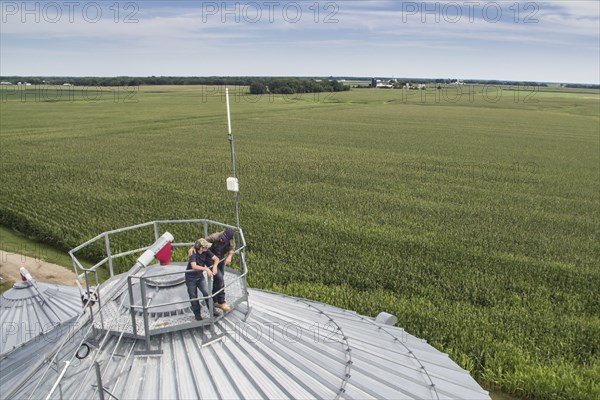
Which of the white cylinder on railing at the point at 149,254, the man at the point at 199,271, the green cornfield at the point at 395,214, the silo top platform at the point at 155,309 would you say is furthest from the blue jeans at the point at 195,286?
the green cornfield at the point at 395,214

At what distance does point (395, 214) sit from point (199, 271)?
90.4ft

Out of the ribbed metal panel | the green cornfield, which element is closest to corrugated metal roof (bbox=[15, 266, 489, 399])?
the ribbed metal panel

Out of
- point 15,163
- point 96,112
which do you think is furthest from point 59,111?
point 15,163

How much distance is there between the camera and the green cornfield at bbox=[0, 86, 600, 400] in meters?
18.7

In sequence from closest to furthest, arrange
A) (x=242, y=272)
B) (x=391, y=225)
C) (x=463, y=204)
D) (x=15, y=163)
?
(x=242, y=272) → (x=391, y=225) → (x=463, y=204) → (x=15, y=163)

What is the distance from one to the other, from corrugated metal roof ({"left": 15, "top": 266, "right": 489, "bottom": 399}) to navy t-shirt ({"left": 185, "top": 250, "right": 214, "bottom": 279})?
53 centimetres

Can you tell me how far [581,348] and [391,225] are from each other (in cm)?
1555

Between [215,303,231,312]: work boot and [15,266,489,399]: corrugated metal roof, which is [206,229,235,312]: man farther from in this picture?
[15,266,489,399]: corrugated metal roof

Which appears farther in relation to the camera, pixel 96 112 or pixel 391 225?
pixel 96 112

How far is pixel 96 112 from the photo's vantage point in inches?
4564

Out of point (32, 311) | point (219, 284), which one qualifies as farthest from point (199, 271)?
point (32, 311)

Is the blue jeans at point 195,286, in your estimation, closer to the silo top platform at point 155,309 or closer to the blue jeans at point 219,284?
the silo top platform at point 155,309

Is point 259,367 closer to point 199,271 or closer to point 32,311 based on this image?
point 199,271

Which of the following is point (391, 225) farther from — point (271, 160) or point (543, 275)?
point (271, 160)
